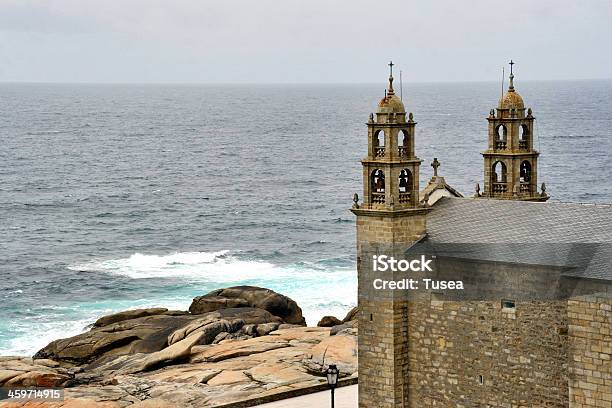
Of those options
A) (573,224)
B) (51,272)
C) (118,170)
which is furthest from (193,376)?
(118,170)

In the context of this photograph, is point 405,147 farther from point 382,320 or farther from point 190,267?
point 190,267

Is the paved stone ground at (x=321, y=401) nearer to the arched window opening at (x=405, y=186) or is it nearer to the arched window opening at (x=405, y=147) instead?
the arched window opening at (x=405, y=186)

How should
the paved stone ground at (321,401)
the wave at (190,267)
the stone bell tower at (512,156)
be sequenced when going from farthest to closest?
1. the wave at (190,267)
2. the stone bell tower at (512,156)
3. the paved stone ground at (321,401)

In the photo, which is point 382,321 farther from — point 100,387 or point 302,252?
point 302,252

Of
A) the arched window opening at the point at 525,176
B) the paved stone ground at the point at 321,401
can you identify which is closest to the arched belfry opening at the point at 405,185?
the paved stone ground at the point at 321,401

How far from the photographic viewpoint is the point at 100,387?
4516cm

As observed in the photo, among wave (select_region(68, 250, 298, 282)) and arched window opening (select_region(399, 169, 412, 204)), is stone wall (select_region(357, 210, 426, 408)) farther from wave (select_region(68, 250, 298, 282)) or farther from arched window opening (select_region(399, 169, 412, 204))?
wave (select_region(68, 250, 298, 282))

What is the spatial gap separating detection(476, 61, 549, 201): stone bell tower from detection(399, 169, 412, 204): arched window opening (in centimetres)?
848

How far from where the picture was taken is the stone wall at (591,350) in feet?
108

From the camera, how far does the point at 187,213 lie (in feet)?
366

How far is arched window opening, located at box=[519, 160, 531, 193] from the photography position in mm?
46906

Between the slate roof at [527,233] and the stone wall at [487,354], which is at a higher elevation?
the slate roof at [527,233]

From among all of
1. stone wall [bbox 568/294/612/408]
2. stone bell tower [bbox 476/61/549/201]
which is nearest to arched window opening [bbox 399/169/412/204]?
stone wall [bbox 568/294/612/408]

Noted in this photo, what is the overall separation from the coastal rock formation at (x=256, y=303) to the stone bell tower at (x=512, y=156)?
13916 mm
